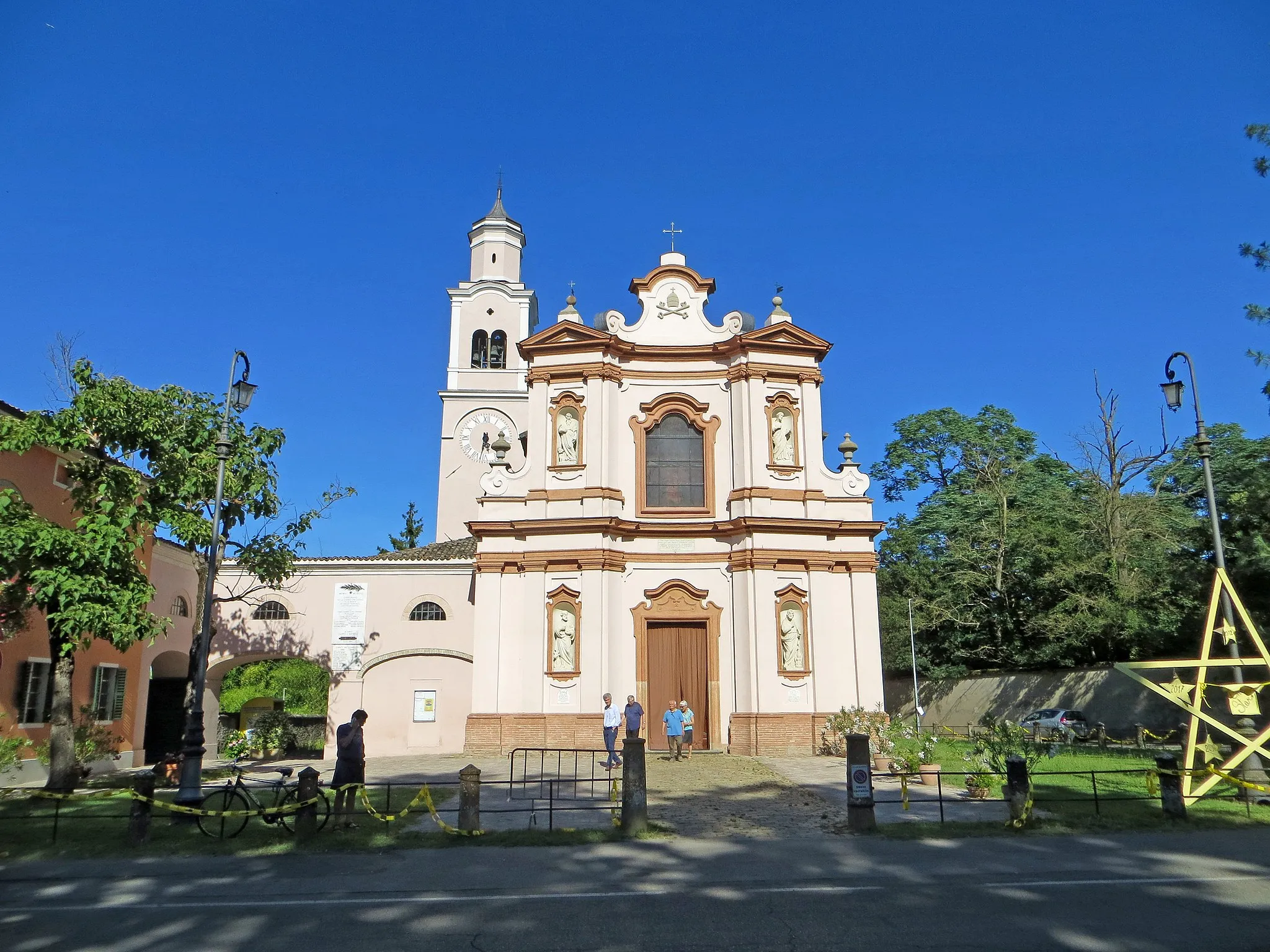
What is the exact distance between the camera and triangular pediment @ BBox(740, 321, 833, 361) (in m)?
26.0

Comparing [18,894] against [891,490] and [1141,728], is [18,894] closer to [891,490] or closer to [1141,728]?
[1141,728]

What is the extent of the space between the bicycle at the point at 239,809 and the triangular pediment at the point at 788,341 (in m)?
17.4

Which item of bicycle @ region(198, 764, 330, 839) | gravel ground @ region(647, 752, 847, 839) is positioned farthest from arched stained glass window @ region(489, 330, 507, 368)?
bicycle @ region(198, 764, 330, 839)

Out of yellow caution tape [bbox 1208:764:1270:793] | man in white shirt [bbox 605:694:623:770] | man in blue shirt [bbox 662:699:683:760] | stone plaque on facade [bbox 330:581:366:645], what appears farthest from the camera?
stone plaque on facade [bbox 330:581:366:645]

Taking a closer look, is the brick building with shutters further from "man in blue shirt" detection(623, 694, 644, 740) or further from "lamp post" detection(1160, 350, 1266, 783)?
"lamp post" detection(1160, 350, 1266, 783)

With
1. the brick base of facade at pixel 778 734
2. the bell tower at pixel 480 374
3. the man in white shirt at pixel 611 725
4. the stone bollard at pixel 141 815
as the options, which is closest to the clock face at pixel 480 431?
the bell tower at pixel 480 374

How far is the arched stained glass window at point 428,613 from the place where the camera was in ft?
88.2

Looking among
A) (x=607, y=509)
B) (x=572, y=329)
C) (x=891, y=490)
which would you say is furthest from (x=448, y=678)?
(x=891, y=490)

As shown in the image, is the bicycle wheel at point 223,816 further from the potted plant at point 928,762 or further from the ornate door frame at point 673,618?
the ornate door frame at point 673,618

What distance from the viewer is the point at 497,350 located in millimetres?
41000

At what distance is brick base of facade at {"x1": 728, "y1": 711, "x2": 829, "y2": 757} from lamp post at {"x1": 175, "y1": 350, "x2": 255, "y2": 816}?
13079mm

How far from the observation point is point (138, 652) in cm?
2320

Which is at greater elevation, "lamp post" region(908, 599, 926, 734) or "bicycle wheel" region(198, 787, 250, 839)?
"lamp post" region(908, 599, 926, 734)

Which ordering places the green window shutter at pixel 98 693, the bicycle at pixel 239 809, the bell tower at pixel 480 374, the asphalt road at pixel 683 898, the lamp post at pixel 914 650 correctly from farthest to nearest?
1. the bell tower at pixel 480 374
2. the lamp post at pixel 914 650
3. the green window shutter at pixel 98 693
4. the bicycle at pixel 239 809
5. the asphalt road at pixel 683 898
